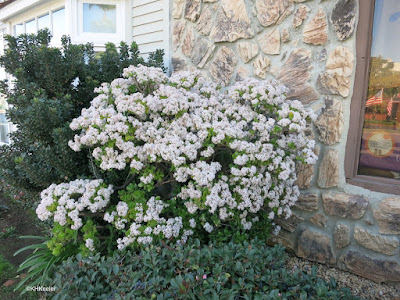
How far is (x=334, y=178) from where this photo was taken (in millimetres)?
2523

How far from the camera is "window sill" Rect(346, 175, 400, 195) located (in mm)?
2272

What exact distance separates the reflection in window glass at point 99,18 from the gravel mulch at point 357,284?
12.5 feet

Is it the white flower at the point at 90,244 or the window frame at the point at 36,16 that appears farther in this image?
the window frame at the point at 36,16

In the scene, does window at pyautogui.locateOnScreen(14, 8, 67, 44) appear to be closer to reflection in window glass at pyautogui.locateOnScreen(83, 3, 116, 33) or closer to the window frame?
the window frame

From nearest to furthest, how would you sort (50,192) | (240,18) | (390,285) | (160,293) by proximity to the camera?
(160,293) < (50,192) < (390,285) < (240,18)

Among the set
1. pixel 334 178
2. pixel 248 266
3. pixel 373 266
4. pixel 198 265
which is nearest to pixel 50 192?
pixel 198 265

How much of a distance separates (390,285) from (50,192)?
2.64 metres

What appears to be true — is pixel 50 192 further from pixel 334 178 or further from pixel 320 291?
pixel 334 178

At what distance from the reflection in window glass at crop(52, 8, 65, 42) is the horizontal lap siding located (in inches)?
→ 51.8

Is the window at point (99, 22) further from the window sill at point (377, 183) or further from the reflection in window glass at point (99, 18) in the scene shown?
the window sill at point (377, 183)

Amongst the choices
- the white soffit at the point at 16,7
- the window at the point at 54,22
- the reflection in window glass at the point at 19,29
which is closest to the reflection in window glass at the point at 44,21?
the window at the point at 54,22

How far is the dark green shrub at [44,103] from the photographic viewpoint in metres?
2.51

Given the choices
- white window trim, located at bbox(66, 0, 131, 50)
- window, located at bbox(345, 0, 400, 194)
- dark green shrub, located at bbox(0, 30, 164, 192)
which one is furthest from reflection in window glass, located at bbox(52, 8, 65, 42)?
window, located at bbox(345, 0, 400, 194)

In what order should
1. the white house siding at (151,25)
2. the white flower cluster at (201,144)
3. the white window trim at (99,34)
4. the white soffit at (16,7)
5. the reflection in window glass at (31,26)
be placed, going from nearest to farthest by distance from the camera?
the white flower cluster at (201,144), the white house siding at (151,25), the white window trim at (99,34), the white soffit at (16,7), the reflection in window glass at (31,26)
